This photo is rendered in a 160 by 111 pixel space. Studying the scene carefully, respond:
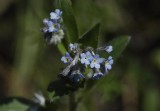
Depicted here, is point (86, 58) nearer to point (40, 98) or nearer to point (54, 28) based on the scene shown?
point (54, 28)

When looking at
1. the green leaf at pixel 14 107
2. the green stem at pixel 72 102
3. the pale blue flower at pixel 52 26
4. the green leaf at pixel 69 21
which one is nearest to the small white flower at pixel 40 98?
the green leaf at pixel 14 107

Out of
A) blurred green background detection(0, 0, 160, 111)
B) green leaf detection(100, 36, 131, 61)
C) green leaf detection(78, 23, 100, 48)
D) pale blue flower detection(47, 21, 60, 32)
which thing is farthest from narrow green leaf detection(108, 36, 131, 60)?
blurred green background detection(0, 0, 160, 111)

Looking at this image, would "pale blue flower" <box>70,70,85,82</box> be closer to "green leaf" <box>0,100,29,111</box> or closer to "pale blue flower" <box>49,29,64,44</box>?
"pale blue flower" <box>49,29,64,44</box>

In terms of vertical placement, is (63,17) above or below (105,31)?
below

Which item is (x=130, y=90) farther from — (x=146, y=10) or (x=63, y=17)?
(x=63, y=17)

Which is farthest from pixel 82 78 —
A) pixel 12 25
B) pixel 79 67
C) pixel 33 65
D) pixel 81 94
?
pixel 12 25

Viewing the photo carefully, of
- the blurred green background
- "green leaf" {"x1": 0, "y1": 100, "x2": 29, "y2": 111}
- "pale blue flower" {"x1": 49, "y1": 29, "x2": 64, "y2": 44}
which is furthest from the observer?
the blurred green background
